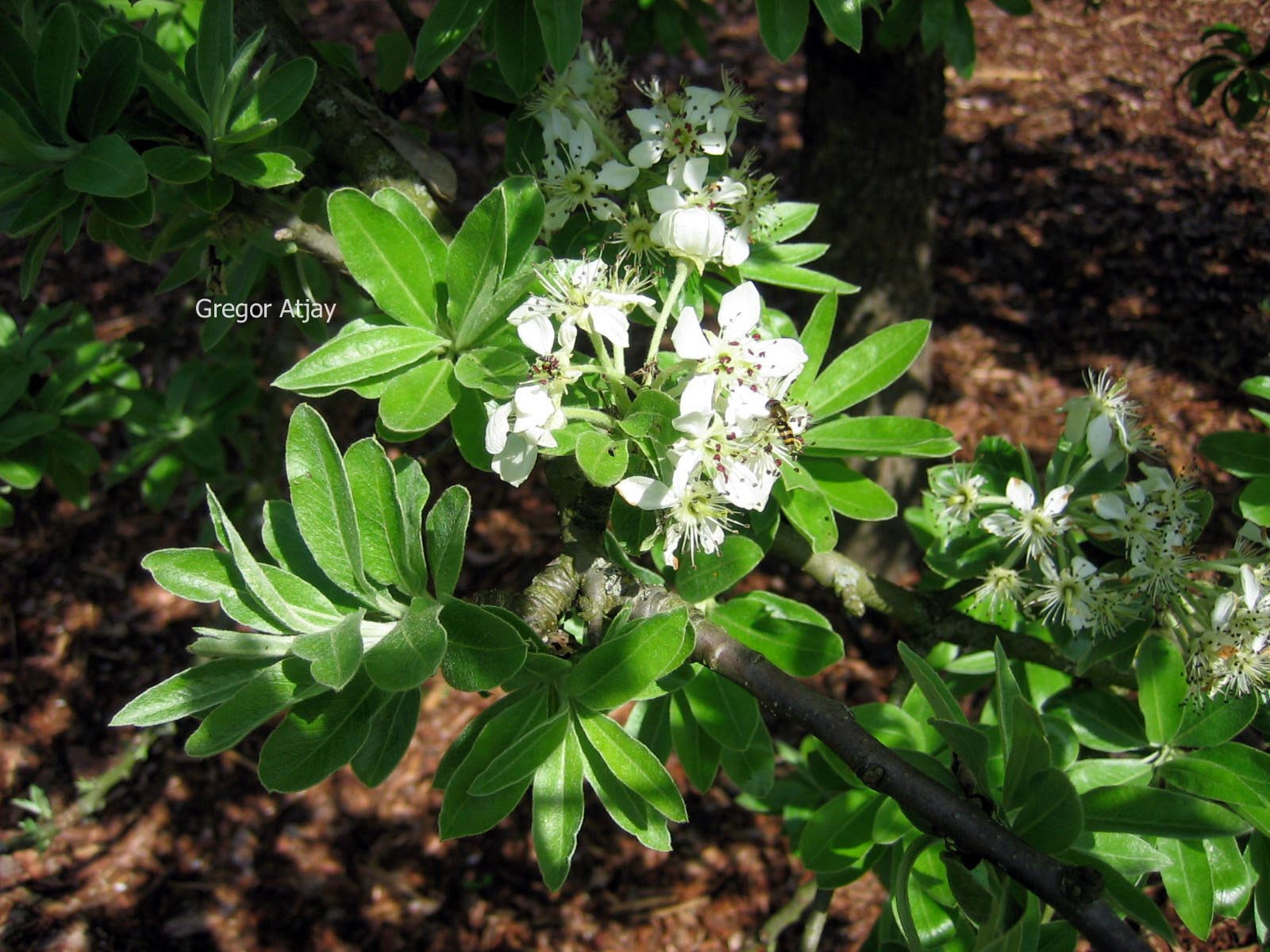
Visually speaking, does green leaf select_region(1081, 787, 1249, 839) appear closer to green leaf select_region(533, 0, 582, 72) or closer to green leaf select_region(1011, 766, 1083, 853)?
green leaf select_region(1011, 766, 1083, 853)

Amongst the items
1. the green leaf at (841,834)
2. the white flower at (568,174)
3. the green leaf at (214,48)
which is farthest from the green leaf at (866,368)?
the green leaf at (214,48)

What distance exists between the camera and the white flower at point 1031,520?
1423 millimetres

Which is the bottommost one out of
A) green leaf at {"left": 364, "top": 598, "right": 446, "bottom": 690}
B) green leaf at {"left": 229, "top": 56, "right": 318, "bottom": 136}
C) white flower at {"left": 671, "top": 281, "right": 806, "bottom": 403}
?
green leaf at {"left": 364, "top": 598, "right": 446, "bottom": 690}

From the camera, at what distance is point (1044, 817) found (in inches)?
39.5

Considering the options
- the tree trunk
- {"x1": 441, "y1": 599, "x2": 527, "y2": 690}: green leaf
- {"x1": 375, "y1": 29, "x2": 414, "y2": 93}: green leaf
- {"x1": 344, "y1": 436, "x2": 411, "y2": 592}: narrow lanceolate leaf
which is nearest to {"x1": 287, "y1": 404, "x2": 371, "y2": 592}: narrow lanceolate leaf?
{"x1": 344, "y1": 436, "x2": 411, "y2": 592}: narrow lanceolate leaf

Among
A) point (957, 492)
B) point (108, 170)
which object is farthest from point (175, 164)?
point (957, 492)

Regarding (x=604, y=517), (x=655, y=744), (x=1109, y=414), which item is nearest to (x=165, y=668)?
(x=655, y=744)

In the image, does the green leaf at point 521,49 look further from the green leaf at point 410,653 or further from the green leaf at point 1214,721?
the green leaf at point 1214,721

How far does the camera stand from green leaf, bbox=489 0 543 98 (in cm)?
151

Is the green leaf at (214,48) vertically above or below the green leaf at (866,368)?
above

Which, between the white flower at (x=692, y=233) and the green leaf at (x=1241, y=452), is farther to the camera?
the green leaf at (x=1241, y=452)

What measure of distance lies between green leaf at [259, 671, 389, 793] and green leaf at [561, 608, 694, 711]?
0.23m

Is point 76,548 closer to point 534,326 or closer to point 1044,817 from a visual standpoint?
point 534,326

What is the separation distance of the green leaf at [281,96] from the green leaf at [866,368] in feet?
2.84
